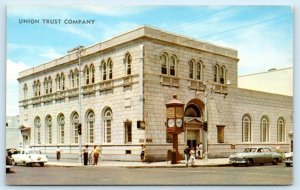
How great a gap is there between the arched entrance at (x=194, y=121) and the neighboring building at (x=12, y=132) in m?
2.95

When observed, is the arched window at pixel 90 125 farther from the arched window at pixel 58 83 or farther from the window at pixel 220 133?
the window at pixel 220 133

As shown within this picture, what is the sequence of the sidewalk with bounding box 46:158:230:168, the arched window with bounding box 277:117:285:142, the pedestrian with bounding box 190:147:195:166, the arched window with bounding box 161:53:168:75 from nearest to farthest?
the sidewalk with bounding box 46:158:230:168, the arched window with bounding box 277:117:285:142, the pedestrian with bounding box 190:147:195:166, the arched window with bounding box 161:53:168:75

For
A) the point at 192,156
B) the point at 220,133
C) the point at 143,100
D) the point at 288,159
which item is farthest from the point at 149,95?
the point at 288,159

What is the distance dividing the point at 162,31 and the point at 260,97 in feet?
7.51

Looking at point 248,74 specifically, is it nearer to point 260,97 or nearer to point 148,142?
point 260,97

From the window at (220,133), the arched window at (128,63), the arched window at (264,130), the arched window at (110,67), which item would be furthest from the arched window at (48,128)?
the arched window at (264,130)

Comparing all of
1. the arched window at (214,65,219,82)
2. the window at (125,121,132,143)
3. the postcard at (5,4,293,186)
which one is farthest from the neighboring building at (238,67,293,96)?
the window at (125,121,132,143)

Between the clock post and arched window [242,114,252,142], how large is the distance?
1139 mm

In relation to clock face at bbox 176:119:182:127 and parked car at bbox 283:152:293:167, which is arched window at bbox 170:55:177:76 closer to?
clock face at bbox 176:119:182:127

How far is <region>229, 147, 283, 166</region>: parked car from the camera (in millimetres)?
10180

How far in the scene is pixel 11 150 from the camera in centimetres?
961

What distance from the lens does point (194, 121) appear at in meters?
10.7

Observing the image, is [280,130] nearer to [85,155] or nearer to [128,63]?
[128,63]

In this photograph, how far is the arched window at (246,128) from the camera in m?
10.5
